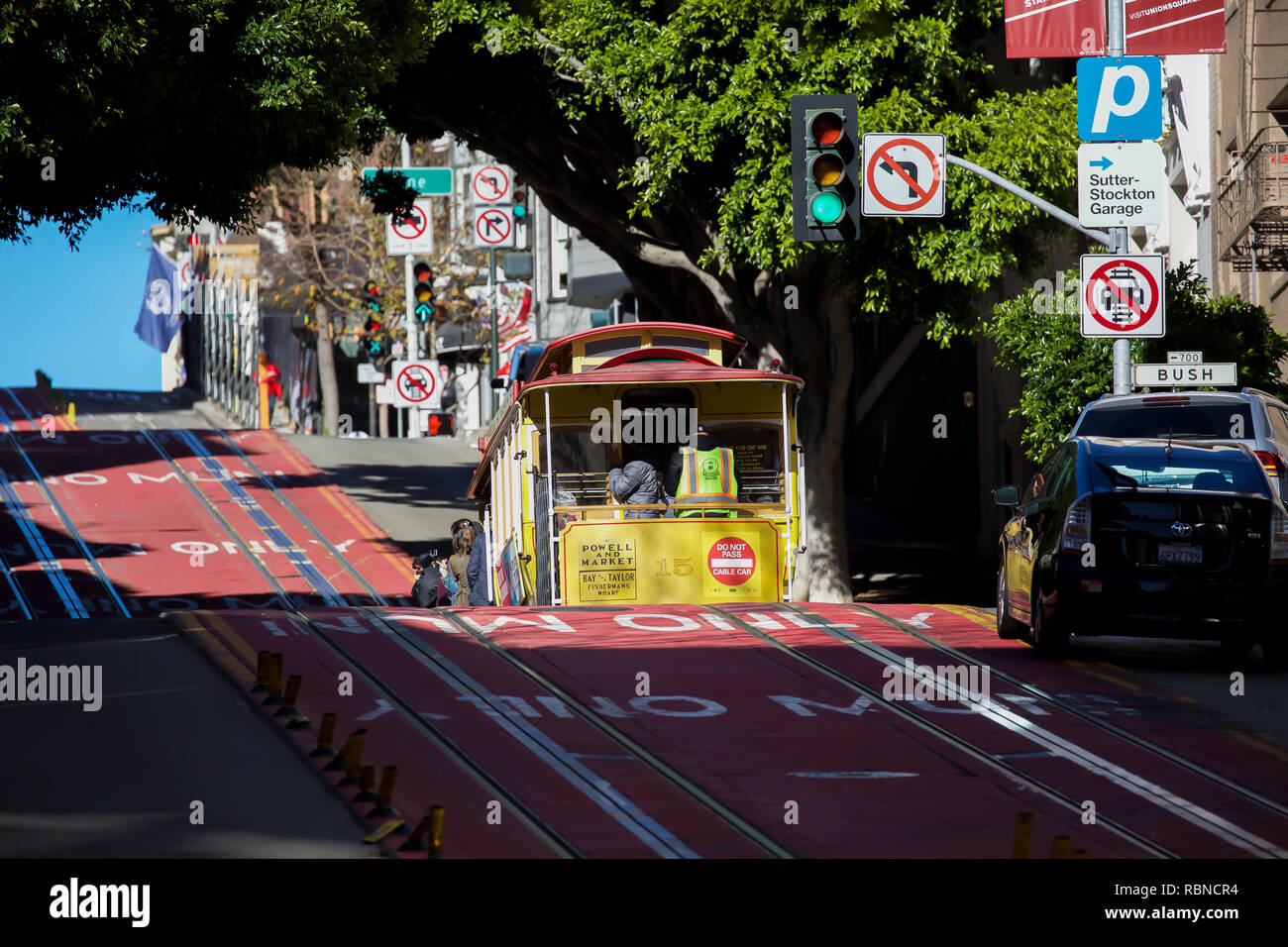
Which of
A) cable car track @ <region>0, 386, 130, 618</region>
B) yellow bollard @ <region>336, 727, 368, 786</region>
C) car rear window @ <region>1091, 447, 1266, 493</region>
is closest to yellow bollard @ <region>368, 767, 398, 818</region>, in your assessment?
yellow bollard @ <region>336, 727, 368, 786</region>

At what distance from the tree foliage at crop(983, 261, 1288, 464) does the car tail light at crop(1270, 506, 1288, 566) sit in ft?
26.0

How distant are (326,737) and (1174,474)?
250 inches

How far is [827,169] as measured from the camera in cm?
1490

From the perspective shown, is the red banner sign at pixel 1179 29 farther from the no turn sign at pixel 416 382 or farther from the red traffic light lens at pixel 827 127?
the no turn sign at pixel 416 382

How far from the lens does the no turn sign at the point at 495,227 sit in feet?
134

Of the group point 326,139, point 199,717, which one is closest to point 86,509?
point 326,139

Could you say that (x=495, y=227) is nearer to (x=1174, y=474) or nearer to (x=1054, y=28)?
(x=1054, y=28)

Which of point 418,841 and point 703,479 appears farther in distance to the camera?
point 703,479

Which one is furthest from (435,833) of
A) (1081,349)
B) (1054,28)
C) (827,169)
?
(1054,28)

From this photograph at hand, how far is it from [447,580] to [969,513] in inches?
664

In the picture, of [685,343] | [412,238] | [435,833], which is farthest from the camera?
[412,238]

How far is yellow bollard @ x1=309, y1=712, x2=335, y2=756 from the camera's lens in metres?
10.3
